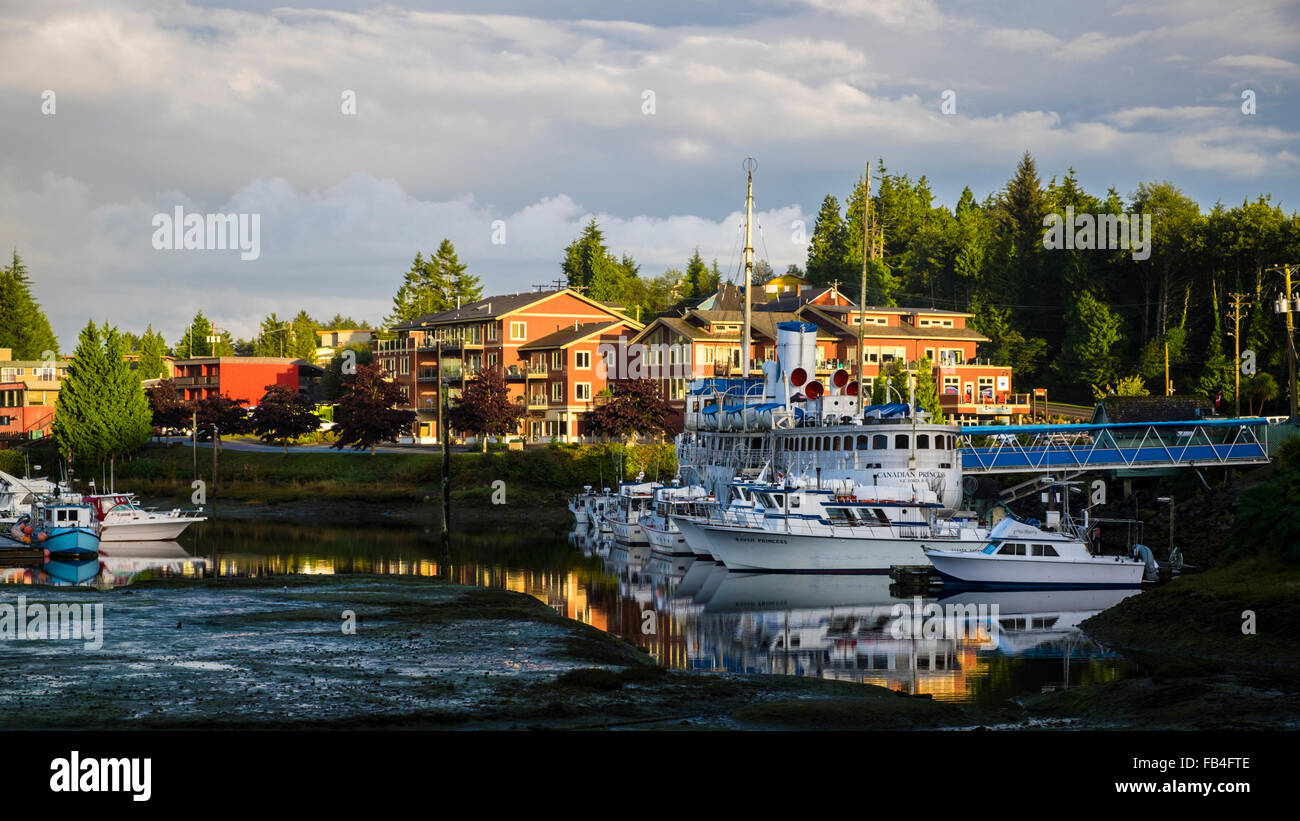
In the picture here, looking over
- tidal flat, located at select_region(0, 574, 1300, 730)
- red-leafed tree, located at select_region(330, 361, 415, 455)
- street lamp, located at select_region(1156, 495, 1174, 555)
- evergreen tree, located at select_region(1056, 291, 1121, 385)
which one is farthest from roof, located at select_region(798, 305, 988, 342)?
tidal flat, located at select_region(0, 574, 1300, 730)

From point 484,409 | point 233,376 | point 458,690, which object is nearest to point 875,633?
point 458,690

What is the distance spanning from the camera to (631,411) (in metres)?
100

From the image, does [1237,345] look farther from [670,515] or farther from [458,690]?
[458,690]

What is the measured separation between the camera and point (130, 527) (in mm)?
75000

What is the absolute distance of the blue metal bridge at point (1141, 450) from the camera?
66.6 meters

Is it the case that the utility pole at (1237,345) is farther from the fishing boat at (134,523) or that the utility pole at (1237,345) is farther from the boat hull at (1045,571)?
the fishing boat at (134,523)

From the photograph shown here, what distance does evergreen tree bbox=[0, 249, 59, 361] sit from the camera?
555 ft

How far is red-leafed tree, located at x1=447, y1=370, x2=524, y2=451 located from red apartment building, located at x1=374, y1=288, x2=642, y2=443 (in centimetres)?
408

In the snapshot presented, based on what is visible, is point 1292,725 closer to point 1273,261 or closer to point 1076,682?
point 1076,682

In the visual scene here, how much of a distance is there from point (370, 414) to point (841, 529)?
58169 millimetres

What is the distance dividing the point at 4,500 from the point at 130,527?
1080 centimetres
